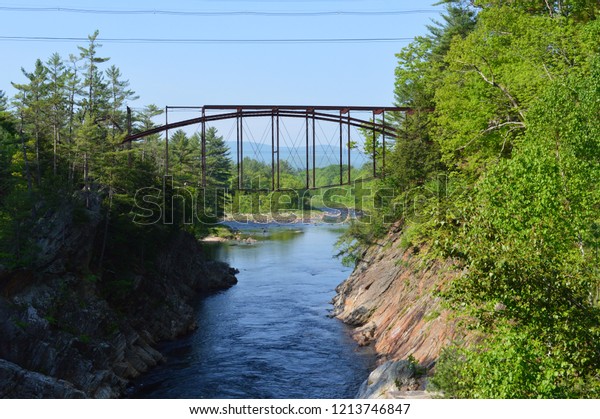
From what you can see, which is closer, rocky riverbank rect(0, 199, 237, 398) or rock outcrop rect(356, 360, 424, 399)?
rock outcrop rect(356, 360, 424, 399)

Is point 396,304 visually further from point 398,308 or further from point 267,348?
point 267,348

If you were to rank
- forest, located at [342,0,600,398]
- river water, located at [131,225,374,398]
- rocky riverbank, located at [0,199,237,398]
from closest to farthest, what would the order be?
1. forest, located at [342,0,600,398]
2. rocky riverbank, located at [0,199,237,398]
3. river water, located at [131,225,374,398]

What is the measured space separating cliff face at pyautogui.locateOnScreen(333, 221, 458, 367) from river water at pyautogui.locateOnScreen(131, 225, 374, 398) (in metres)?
1.52

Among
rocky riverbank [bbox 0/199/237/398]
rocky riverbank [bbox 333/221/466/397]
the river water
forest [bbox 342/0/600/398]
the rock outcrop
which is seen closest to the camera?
forest [bbox 342/0/600/398]

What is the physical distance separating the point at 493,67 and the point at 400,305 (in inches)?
663

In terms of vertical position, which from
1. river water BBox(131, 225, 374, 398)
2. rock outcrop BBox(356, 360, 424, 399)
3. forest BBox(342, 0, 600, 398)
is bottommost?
river water BBox(131, 225, 374, 398)

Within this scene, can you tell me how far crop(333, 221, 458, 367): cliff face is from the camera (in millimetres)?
32903

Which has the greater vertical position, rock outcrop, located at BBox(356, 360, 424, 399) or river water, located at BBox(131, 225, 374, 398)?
rock outcrop, located at BBox(356, 360, 424, 399)

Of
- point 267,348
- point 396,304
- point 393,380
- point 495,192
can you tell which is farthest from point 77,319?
point 495,192

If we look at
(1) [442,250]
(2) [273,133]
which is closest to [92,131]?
(2) [273,133]

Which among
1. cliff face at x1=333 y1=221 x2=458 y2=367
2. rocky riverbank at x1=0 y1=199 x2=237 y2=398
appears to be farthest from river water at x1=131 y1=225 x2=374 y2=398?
rocky riverbank at x1=0 y1=199 x2=237 y2=398

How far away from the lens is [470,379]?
597 inches

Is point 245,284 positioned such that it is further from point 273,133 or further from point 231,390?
point 231,390

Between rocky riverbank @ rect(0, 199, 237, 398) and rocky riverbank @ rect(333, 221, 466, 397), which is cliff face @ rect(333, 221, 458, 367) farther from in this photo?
rocky riverbank @ rect(0, 199, 237, 398)
